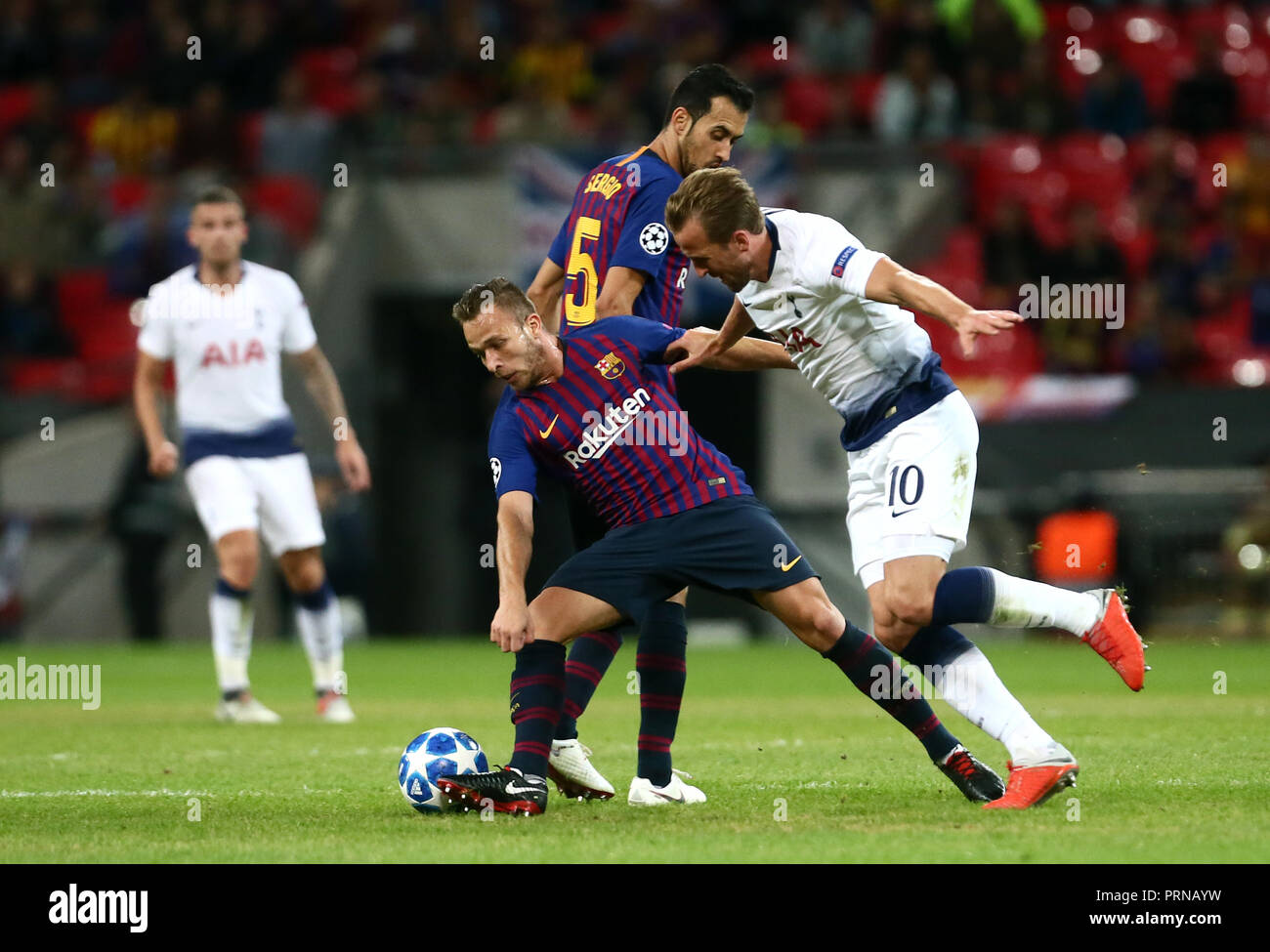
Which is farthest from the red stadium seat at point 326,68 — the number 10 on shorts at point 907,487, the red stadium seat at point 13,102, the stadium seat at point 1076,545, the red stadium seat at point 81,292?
the number 10 on shorts at point 907,487

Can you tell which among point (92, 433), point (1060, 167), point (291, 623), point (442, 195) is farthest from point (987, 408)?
point (92, 433)

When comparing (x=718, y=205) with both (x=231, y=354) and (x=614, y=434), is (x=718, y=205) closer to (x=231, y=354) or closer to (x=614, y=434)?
(x=614, y=434)

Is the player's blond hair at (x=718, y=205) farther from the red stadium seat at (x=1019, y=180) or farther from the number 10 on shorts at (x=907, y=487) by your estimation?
the red stadium seat at (x=1019, y=180)

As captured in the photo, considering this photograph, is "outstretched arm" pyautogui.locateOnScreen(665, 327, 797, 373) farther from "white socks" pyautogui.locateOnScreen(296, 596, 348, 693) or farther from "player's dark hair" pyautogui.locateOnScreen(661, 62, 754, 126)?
"white socks" pyautogui.locateOnScreen(296, 596, 348, 693)

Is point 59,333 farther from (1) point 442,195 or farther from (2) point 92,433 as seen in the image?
(1) point 442,195

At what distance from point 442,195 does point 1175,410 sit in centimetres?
642

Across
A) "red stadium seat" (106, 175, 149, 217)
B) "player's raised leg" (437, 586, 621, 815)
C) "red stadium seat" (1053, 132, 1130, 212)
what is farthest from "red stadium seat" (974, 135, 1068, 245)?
"player's raised leg" (437, 586, 621, 815)

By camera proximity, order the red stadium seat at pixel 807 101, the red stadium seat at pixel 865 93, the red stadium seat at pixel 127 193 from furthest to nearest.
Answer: the red stadium seat at pixel 127 193, the red stadium seat at pixel 807 101, the red stadium seat at pixel 865 93

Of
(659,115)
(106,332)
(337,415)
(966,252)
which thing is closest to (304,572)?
(337,415)

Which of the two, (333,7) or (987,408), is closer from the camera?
(987,408)

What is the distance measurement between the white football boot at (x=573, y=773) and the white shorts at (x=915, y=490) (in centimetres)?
112

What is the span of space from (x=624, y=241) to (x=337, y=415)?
126 inches

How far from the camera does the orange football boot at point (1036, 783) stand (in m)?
5.45

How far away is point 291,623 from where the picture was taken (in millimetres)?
16172
